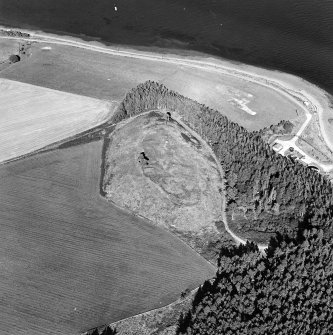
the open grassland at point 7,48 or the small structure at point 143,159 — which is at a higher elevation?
the open grassland at point 7,48

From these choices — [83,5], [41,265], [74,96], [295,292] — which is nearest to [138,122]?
[74,96]

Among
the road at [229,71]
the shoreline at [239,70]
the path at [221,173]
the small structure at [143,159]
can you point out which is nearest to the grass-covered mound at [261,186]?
the path at [221,173]

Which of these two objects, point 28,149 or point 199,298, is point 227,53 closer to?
point 28,149

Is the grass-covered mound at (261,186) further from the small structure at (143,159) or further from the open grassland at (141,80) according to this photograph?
the small structure at (143,159)

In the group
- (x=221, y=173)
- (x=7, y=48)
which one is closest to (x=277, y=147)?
(x=221, y=173)

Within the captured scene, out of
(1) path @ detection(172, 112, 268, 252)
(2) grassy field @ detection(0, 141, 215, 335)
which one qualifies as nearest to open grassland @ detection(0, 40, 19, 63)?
(2) grassy field @ detection(0, 141, 215, 335)

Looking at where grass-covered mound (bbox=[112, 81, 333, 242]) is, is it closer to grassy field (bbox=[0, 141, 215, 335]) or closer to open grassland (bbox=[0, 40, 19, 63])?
grassy field (bbox=[0, 141, 215, 335])

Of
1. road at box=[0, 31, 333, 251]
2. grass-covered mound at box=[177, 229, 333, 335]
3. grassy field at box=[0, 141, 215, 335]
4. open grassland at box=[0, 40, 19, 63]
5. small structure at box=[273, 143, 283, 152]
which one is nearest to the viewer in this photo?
grass-covered mound at box=[177, 229, 333, 335]
